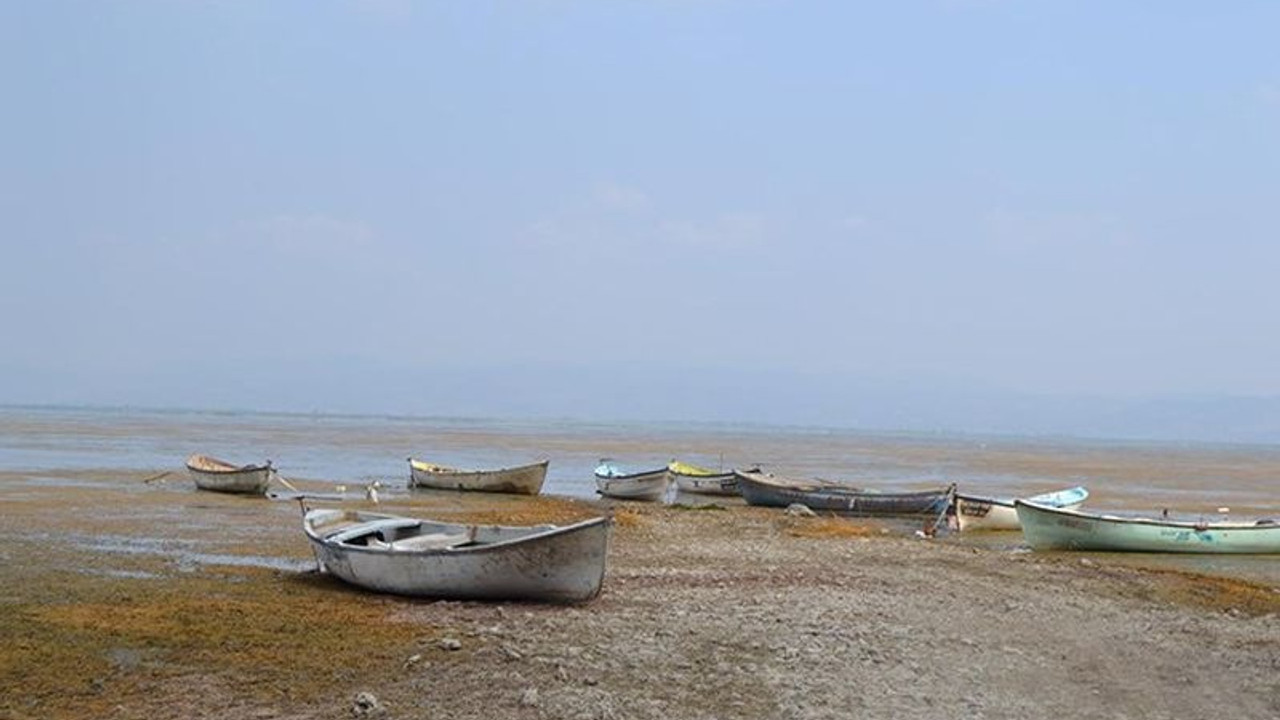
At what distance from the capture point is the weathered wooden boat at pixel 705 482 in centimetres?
3803

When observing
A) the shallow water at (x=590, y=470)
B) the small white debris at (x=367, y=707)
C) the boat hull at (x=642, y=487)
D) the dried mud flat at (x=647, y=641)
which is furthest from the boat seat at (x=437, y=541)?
the boat hull at (x=642, y=487)

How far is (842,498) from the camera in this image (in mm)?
32406

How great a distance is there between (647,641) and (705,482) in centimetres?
2672

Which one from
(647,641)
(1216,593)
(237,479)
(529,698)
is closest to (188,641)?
(529,698)

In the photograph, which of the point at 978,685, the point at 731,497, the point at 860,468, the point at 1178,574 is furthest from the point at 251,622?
the point at 860,468

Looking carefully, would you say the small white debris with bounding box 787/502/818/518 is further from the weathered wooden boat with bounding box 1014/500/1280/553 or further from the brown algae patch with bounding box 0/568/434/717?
the brown algae patch with bounding box 0/568/434/717

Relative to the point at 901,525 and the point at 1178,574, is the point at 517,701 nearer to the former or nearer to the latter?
the point at 1178,574

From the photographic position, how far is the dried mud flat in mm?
10016

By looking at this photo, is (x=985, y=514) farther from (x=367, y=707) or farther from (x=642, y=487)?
(x=367, y=707)

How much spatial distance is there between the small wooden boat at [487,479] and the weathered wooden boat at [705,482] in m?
4.58

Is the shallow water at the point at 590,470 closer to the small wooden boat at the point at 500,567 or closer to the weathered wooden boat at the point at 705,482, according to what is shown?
the weathered wooden boat at the point at 705,482

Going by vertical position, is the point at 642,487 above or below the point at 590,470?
above

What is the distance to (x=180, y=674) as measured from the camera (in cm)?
1051

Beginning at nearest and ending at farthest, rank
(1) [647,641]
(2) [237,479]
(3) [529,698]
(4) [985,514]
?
(3) [529,698] < (1) [647,641] < (4) [985,514] < (2) [237,479]
